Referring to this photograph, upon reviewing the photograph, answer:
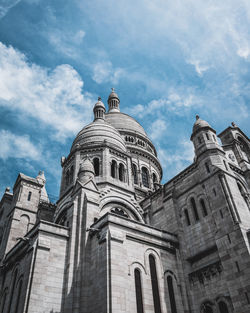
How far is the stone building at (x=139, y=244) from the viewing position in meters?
18.1

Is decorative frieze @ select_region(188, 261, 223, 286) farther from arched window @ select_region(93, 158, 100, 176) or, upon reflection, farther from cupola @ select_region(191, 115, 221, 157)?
arched window @ select_region(93, 158, 100, 176)

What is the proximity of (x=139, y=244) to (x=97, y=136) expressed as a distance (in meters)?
15.5

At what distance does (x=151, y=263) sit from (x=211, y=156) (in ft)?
32.7

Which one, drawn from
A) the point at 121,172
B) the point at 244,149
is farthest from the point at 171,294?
the point at 244,149

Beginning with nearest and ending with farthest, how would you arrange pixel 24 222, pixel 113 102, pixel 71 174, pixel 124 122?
1. pixel 24 222
2. pixel 71 174
3. pixel 124 122
4. pixel 113 102

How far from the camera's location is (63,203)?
28.2m

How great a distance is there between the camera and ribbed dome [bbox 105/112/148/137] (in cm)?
4722

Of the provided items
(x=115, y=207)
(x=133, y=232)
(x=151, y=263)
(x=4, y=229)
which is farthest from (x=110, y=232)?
(x=4, y=229)

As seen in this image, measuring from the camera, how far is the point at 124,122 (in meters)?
48.4

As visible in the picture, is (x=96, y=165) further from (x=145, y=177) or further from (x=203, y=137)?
(x=145, y=177)

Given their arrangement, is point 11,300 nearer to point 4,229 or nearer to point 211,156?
point 4,229

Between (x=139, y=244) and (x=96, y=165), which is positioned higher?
(x=96, y=165)

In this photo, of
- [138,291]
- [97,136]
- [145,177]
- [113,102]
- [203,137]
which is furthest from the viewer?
[113,102]

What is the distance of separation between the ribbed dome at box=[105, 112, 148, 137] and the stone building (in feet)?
57.7
